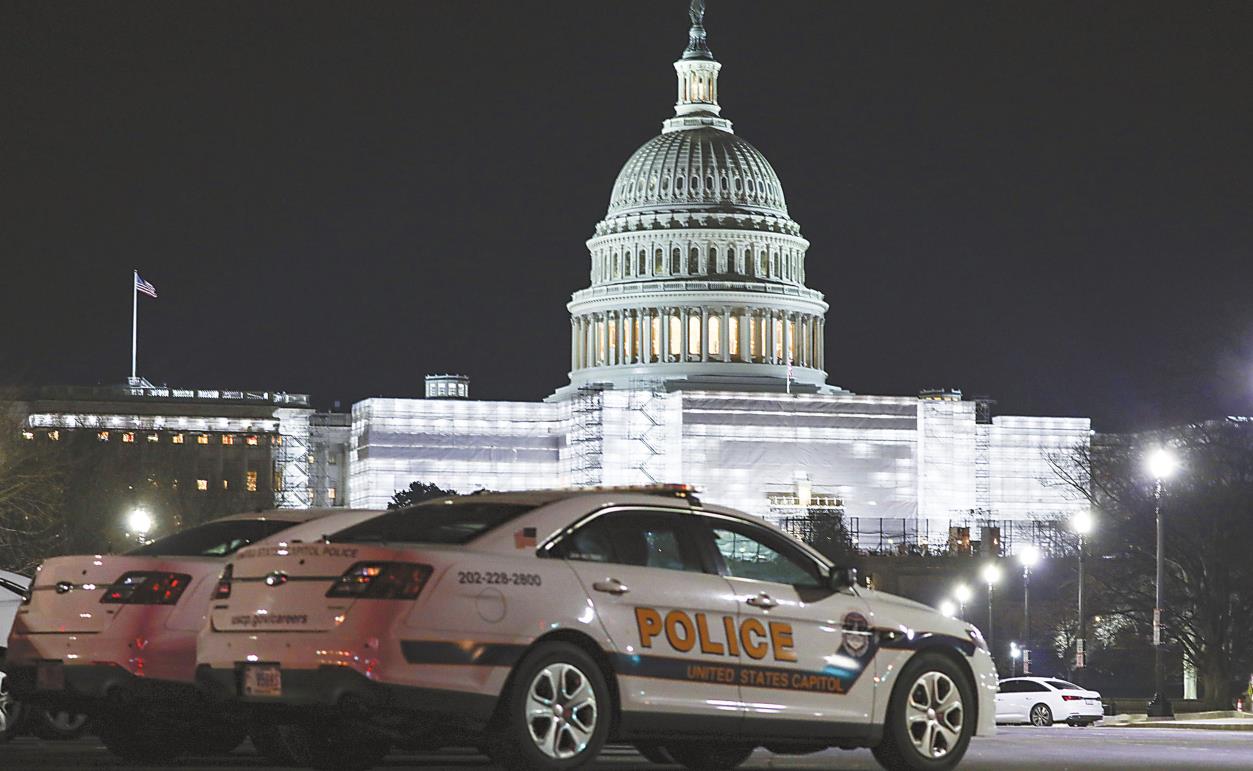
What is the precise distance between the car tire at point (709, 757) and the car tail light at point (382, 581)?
10.6 ft

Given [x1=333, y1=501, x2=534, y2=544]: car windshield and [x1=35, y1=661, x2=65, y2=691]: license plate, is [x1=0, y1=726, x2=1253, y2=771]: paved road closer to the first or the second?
[x1=35, y1=661, x2=65, y2=691]: license plate

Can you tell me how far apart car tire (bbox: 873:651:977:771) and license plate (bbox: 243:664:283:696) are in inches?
174

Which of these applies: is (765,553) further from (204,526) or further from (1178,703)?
(1178,703)

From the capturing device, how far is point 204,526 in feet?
68.2

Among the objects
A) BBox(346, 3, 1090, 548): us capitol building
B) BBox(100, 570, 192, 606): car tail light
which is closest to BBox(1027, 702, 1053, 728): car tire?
BBox(100, 570, 192, 606): car tail light

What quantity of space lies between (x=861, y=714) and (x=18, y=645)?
6.35 metres

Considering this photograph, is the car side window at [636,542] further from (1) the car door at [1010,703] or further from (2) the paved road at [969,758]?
(1) the car door at [1010,703]

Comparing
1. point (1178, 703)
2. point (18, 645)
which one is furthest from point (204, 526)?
point (1178, 703)

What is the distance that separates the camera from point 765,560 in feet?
59.9

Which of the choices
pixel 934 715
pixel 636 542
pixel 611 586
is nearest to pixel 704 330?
pixel 934 715

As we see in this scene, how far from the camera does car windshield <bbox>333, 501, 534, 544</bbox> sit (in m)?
17.0

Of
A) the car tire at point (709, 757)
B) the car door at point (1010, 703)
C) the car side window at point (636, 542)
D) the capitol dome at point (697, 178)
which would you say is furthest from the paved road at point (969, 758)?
the capitol dome at point (697, 178)

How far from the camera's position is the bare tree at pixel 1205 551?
230ft

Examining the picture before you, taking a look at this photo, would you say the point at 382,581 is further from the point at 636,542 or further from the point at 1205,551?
the point at 1205,551
